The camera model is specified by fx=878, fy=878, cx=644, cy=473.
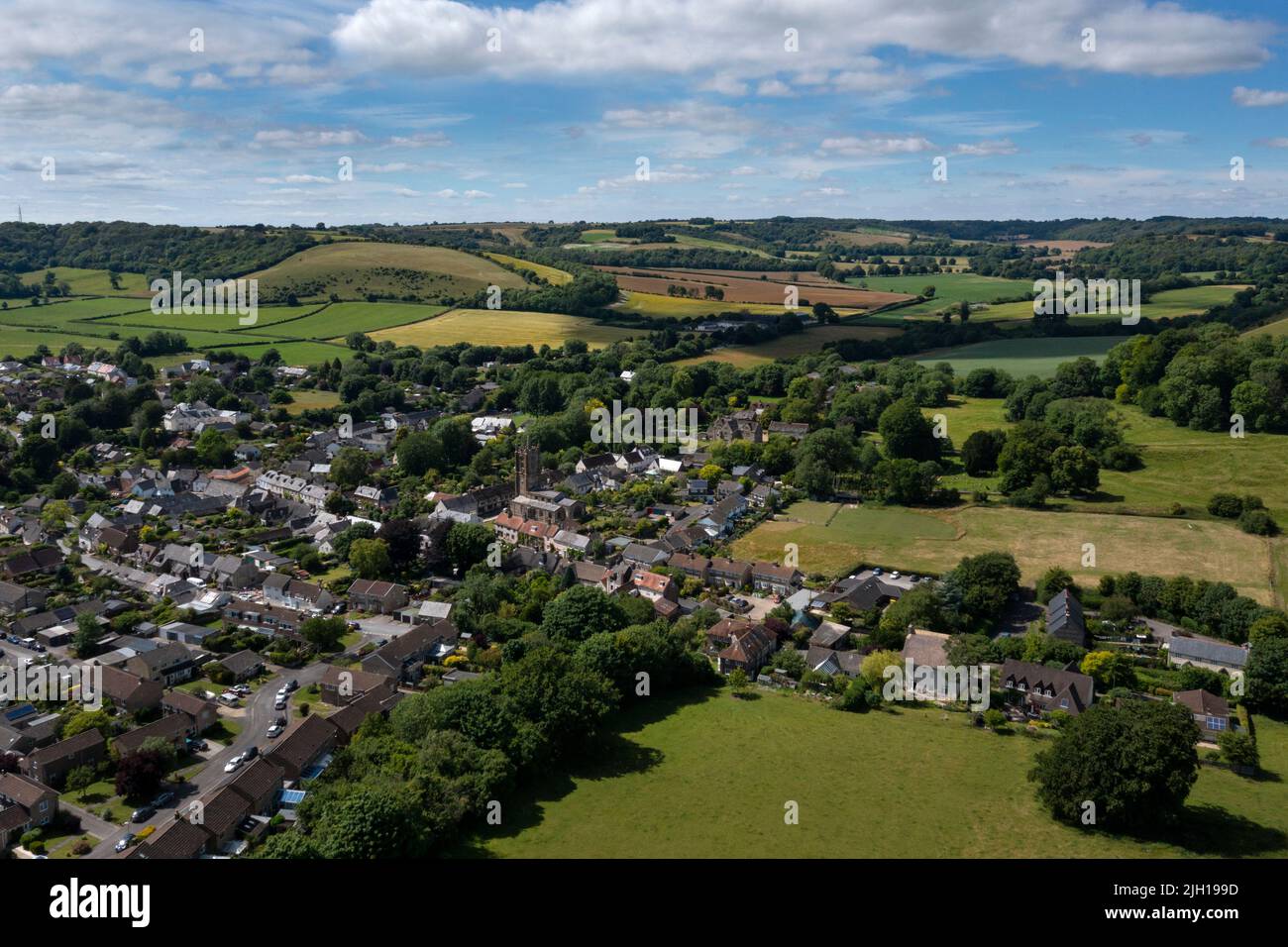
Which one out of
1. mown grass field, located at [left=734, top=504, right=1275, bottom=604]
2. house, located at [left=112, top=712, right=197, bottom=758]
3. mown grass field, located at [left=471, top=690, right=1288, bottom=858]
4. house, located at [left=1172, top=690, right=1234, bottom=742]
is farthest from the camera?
mown grass field, located at [left=734, top=504, right=1275, bottom=604]

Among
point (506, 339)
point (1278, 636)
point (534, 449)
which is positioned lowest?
point (1278, 636)

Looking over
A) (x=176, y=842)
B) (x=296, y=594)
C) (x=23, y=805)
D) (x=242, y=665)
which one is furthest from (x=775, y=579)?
(x=23, y=805)

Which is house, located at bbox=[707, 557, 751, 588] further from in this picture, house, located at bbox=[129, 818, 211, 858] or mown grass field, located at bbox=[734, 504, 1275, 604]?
house, located at bbox=[129, 818, 211, 858]

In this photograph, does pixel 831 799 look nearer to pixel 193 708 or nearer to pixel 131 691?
pixel 193 708

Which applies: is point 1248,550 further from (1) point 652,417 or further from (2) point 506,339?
(2) point 506,339

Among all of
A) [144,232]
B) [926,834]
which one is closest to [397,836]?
[926,834]

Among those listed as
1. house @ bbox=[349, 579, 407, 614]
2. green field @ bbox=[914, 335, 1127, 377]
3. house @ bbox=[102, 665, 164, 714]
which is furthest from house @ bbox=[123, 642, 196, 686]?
green field @ bbox=[914, 335, 1127, 377]
